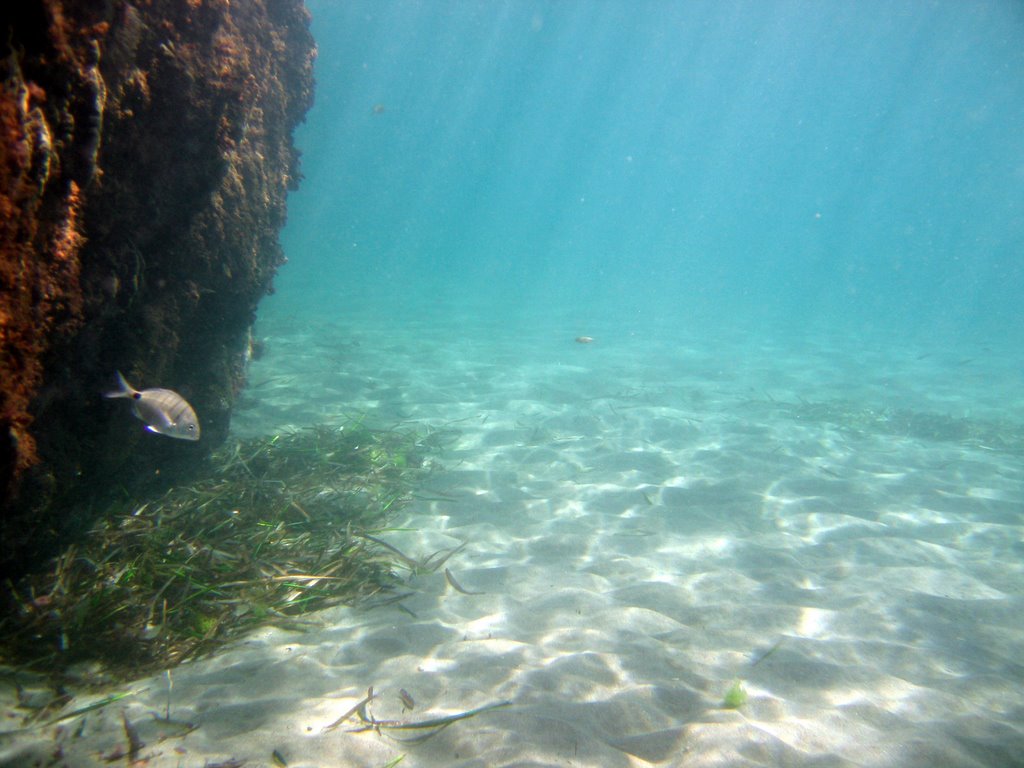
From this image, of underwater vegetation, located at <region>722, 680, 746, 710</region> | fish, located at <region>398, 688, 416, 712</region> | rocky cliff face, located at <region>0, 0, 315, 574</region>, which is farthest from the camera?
underwater vegetation, located at <region>722, 680, 746, 710</region>

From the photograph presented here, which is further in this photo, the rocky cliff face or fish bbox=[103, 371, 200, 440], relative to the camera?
fish bbox=[103, 371, 200, 440]

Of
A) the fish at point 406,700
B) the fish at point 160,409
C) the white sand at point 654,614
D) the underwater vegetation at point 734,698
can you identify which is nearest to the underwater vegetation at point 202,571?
the white sand at point 654,614

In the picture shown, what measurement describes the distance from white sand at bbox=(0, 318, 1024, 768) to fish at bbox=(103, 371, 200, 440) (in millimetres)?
1692

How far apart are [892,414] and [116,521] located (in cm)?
1599

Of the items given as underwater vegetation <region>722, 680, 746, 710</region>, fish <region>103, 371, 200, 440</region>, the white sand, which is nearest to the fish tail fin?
fish <region>103, 371, 200, 440</region>

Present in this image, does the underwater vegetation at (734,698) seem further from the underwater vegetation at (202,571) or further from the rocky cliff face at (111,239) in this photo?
the rocky cliff face at (111,239)

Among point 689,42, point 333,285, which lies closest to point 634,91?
point 689,42

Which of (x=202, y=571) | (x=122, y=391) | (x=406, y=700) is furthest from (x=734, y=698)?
(x=122, y=391)

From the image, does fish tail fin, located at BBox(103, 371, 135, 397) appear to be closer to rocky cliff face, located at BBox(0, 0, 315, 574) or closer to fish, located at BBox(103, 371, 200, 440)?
fish, located at BBox(103, 371, 200, 440)

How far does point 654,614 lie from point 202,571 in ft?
12.9

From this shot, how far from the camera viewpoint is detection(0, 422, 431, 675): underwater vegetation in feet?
10.7

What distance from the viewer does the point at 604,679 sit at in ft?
11.0

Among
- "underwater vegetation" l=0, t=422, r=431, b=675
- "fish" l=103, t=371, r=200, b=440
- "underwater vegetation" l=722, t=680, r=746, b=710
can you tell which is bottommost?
"underwater vegetation" l=0, t=422, r=431, b=675

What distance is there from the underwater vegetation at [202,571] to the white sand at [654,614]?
0.29 m
